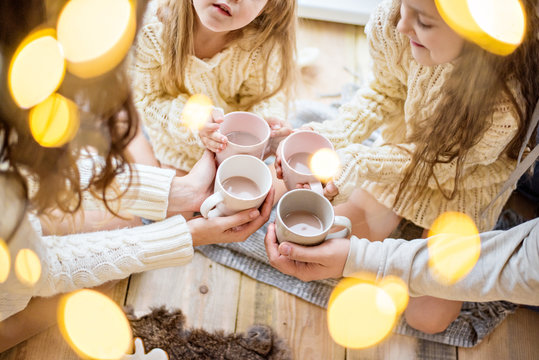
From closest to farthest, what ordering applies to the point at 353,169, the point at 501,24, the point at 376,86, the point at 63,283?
the point at 501,24, the point at 63,283, the point at 353,169, the point at 376,86

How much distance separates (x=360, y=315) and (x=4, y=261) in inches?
31.4

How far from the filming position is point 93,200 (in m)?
1.02

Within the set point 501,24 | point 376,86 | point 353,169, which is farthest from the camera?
point 376,86

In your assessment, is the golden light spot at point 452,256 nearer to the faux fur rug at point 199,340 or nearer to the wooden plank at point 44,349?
the faux fur rug at point 199,340

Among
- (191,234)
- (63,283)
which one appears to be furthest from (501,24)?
(63,283)

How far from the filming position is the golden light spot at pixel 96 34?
2.19 ft

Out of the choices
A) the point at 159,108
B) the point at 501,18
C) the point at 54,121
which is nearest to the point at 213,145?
the point at 159,108

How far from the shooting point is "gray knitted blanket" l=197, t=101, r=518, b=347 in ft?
3.92

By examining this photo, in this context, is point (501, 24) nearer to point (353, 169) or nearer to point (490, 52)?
point (490, 52)

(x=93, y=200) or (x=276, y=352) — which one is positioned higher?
(x=93, y=200)

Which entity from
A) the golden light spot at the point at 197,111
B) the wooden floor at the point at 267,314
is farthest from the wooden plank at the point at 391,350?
the golden light spot at the point at 197,111

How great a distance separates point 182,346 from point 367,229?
523mm

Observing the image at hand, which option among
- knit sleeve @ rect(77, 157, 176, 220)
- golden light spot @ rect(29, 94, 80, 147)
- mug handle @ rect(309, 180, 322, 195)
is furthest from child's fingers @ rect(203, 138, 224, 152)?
golden light spot @ rect(29, 94, 80, 147)

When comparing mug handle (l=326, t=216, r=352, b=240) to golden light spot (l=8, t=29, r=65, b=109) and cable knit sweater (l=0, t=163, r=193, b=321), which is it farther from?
golden light spot (l=8, t=29, r=65, b=109)
